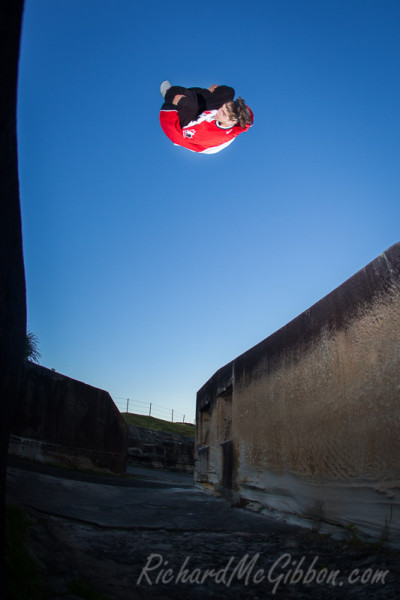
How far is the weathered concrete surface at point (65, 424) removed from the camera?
19.4ft

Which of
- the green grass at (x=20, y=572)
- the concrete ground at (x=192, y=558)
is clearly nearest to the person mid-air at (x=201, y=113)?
the concrete ground at (x=192, y=558)

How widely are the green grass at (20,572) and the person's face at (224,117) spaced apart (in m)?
3.51

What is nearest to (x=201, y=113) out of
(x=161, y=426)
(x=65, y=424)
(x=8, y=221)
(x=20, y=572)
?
(x=8, y=221)

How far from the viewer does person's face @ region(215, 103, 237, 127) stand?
3664 mm

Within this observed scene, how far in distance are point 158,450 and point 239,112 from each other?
35.6 feet

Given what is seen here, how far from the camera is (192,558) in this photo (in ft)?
5.75

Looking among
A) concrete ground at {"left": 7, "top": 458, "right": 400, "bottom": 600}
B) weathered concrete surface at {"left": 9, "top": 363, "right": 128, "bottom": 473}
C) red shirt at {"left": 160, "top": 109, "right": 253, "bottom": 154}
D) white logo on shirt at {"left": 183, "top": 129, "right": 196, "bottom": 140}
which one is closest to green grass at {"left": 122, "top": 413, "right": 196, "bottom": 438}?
weathered concrete surface at {"left": 9, "top": 363, "right": 128, "bottom": 473}

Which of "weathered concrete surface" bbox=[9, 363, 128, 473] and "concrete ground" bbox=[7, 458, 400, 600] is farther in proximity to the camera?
"weathered concrete surface" bbox=[9, 363, 128, 473]

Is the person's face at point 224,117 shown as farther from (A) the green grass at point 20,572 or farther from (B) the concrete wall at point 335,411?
(A) the green grass at point 20,572

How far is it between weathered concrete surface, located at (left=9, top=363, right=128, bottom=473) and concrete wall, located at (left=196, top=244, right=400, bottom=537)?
11.6 ft

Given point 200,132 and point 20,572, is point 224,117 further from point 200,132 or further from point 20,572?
point 20,572

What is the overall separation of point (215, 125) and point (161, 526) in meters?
3.47

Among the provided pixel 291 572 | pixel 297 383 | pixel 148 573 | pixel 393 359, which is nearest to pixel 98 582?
pixel 148 573

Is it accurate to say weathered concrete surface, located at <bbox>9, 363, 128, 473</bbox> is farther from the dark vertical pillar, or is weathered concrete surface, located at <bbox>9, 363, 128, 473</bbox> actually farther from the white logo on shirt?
the dark vertical pillar
